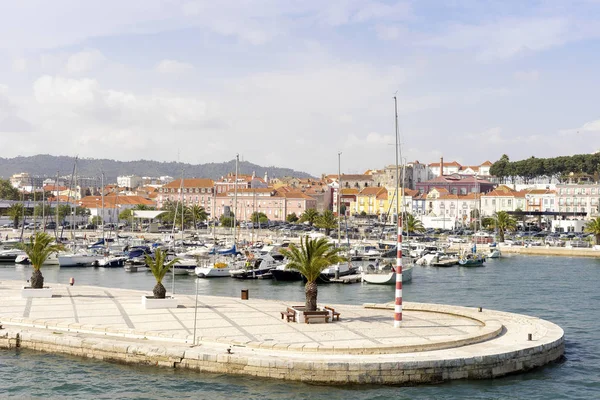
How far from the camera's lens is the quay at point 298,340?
1942cm

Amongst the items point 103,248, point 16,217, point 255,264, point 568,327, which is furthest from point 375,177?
point 568,327

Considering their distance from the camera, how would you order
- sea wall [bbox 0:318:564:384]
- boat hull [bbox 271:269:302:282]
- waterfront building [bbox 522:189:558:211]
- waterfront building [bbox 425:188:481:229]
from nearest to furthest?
sea wall [bbox 0:318:564:384] < boat hull [bbox 271:269:302:282] < waterfront building [bbox 522:189:558:211] < waterfront building [bbox 425:188:481:229]

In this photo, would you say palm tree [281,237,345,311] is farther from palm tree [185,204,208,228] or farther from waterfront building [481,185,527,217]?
waterfront building [481,185,527,217]

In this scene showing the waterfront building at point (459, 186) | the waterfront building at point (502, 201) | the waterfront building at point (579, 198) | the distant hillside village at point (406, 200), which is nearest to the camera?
the waterfront building at point (579, 198)

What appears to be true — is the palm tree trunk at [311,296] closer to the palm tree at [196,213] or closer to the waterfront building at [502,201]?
the palm tree at [196,213]

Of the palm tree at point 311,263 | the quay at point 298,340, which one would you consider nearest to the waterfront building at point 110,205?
the quay at point 298,340

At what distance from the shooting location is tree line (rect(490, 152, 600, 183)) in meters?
142

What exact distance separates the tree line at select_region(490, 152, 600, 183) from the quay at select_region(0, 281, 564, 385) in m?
115

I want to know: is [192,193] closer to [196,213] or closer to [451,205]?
[196,213]

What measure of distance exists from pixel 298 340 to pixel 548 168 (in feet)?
457

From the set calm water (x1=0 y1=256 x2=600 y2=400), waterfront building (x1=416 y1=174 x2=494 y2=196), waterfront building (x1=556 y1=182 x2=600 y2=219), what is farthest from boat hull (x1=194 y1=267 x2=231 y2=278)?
waterfront building (x1=416 y1=174 x2=494 y2=196)

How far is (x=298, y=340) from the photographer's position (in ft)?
70.0

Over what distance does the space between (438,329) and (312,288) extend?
4.23 meters

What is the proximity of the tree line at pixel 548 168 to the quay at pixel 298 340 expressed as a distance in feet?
378
